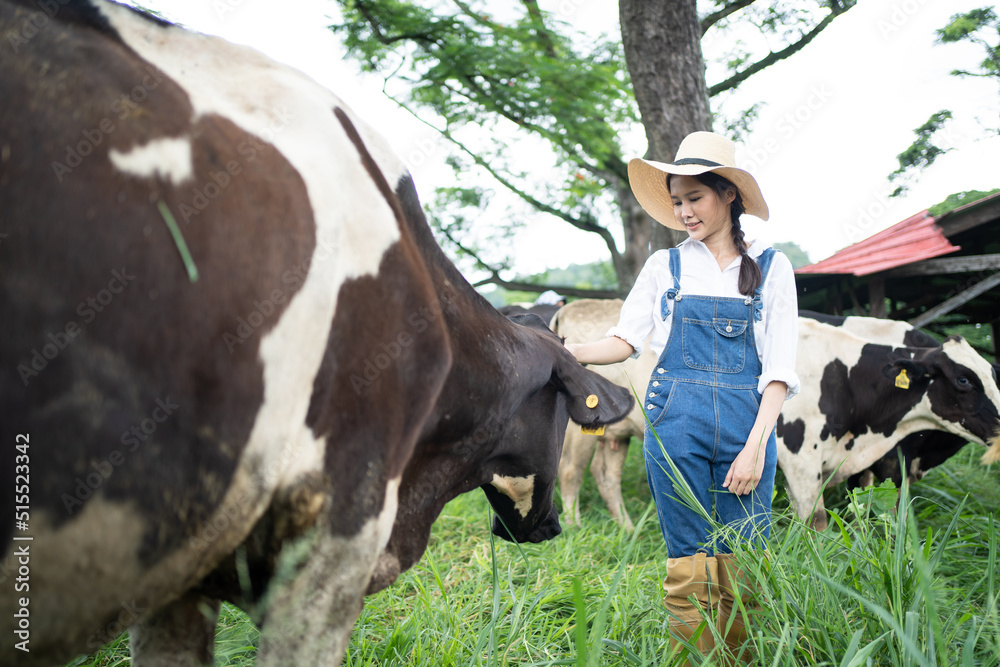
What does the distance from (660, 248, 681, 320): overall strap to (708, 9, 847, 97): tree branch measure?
4421mm

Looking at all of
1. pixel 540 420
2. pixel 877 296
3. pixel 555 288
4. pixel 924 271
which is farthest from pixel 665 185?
pixel 555 288

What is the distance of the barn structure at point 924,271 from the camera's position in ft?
23.9

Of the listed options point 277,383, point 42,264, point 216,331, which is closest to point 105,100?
point 42,264

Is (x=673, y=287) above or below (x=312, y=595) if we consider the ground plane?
above

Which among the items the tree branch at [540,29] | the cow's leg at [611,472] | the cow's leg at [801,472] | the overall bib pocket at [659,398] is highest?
the tree branch at [540,29]

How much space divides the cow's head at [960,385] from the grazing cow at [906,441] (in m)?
0.41

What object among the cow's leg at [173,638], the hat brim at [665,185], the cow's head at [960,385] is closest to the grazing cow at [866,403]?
the cow's head at [960,385]

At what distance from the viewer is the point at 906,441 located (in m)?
5.30

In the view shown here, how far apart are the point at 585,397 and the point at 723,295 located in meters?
0.62

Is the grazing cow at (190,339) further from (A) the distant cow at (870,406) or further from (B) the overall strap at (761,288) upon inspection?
(A) the distant cow at (870,406)

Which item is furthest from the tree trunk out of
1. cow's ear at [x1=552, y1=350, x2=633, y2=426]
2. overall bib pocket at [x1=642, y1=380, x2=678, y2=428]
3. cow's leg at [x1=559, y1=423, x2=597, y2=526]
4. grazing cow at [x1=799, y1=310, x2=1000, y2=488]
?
cow's ear at [x1=552, y1=350, x2=633, y2=426]

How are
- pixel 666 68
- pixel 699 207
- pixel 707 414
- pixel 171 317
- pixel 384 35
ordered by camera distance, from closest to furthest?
pixel 171 317 < pixel 707 414 < pixel 699 207 < pixel 666 68 < pixel 384 35

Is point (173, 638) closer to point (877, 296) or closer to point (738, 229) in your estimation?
point (738, 229)

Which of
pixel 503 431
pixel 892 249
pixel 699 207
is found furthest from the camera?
pixel 892 249
